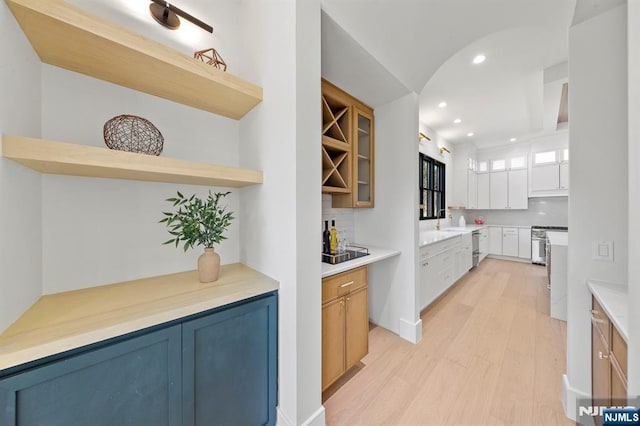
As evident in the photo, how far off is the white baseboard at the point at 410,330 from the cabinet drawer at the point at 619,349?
4.59 ft

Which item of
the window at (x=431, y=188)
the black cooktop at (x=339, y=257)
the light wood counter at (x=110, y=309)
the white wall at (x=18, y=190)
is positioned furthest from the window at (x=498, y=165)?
the white wall at (x=18, y=190)

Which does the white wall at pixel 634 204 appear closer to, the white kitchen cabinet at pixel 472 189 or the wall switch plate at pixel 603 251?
the wall switch plate at pixel 603 251

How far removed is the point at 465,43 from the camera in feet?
6.21

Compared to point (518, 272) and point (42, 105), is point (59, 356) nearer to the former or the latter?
point (42, 105)

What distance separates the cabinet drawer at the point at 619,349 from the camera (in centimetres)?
90

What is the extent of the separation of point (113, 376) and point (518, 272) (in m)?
6.21

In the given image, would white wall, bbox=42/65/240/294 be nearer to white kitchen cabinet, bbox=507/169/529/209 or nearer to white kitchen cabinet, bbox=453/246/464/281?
white kitchen cabinet, bbox=453/246/464/281

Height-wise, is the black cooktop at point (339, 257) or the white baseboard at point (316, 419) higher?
the black cooktop at point (339, 257)

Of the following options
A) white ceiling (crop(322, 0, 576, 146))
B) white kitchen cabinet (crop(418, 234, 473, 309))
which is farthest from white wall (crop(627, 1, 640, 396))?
white kitchen cabinet (crop(418, 234, 473, 309))

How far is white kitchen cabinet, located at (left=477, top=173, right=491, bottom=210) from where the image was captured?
6.07m

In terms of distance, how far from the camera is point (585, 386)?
1395mm

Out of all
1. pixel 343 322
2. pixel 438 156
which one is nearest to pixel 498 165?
pixel 438 156

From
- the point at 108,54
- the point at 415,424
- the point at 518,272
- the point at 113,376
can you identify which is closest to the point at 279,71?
the point at 108,54

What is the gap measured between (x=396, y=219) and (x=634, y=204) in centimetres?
164
